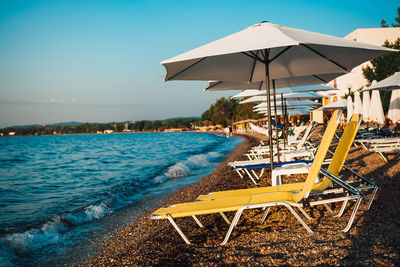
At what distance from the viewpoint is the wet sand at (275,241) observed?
2414 millimetres

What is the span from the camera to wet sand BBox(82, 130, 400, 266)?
95.0 inches

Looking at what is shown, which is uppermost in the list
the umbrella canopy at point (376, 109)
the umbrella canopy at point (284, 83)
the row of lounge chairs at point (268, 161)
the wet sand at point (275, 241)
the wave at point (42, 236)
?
the umbrella canopy at point (284, 83)

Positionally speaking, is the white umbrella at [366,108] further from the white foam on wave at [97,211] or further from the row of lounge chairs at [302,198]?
the white foam on wave at [97,211]

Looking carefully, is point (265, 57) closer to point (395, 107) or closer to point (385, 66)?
point (395, 107)

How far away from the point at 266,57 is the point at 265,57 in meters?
0.03

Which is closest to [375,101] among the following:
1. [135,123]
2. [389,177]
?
[389,177]

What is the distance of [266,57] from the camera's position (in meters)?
4.36

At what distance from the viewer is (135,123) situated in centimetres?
12400

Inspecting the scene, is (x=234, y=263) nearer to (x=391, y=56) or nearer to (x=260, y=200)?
(x=260, y=200)

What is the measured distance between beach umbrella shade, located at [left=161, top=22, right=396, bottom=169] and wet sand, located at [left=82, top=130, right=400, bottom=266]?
4.75 ft

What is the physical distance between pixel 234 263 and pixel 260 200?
0.72m

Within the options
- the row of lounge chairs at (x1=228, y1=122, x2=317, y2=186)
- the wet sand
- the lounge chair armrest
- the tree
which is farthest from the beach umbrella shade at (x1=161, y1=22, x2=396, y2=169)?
the tree

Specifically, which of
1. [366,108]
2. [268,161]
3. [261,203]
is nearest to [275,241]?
[261,203]

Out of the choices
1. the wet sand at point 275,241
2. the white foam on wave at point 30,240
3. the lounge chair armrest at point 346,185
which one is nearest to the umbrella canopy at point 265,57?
the lounge chair armrest at point 346,185
